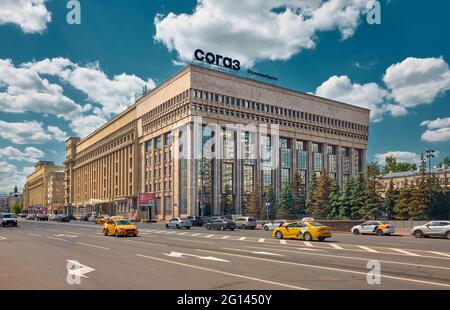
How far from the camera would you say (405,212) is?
56062 millimetres

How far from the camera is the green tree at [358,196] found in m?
58.4

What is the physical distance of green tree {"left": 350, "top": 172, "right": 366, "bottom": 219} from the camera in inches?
2300

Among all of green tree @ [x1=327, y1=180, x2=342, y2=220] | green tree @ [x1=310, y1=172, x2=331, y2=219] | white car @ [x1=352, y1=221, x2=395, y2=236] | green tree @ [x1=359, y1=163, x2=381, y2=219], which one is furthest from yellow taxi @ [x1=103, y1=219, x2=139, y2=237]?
green tree @ [x1=310, y1=172, x2=331, y2=219]

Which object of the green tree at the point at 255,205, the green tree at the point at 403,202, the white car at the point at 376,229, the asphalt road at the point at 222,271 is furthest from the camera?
the green tree at the point at 255,205

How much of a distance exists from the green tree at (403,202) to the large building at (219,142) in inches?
710

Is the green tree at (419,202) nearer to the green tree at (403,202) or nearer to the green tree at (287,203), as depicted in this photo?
the green tree at (403,202)

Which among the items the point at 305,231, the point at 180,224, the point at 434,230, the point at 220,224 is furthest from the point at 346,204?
the point at 305,231

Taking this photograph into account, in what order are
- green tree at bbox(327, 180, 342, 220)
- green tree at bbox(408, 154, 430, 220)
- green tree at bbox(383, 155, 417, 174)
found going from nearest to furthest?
green tree at bbox(408, 154, 430, 220) < green tree at bbox(327, 180, 342, 220) < green tree at bbox(383, 155, 417, 174)

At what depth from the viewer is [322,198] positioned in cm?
6744

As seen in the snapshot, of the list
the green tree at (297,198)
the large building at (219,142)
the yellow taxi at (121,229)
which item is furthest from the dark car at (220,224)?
the green tree at (297,198)

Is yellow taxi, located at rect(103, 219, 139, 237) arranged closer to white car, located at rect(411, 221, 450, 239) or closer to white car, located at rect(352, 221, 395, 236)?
white car, located at rect(352, 221, 395, 236)

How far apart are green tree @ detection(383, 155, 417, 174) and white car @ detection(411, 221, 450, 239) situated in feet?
375

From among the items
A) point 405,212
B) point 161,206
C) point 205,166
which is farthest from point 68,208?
point 405,212

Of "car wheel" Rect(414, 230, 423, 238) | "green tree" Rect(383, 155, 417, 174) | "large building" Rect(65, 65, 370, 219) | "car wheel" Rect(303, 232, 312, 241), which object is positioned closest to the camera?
"car wheel" Rect(303, 232, 312, 241)
